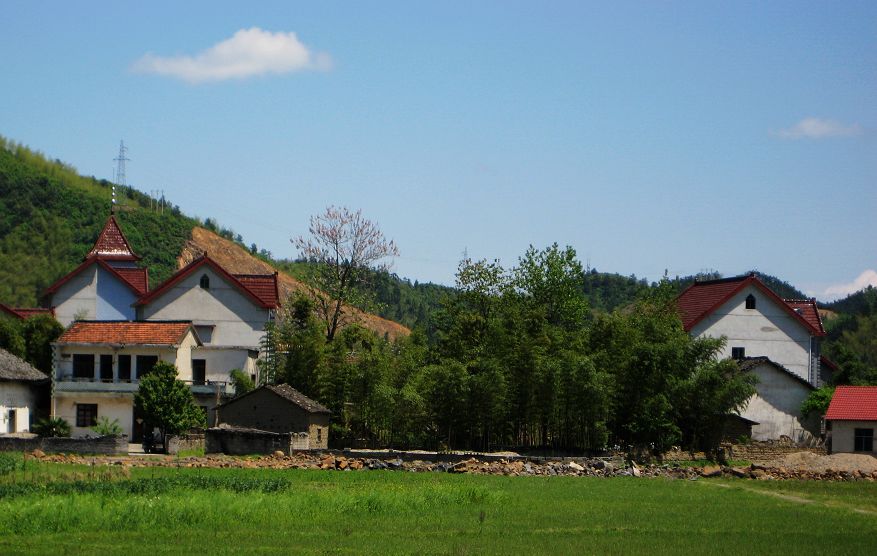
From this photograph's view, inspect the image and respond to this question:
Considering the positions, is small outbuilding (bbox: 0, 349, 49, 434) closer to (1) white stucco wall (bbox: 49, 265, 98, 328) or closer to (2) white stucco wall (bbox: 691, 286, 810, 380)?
(1) white stucco wall (bbox: 49, 265, 98, 328)

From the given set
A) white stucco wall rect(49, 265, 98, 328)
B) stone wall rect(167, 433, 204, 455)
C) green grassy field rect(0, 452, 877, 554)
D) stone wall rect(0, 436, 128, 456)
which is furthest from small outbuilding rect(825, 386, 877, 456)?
white stucco wall rect(49, 265, 98, 328)

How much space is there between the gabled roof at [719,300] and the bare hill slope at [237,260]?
54.0 metres

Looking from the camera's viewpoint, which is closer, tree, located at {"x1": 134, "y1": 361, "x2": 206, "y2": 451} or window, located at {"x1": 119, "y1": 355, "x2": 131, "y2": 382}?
tree, located at {"x1": 134, "y1": 361, "x2": 206, "y2": 451}

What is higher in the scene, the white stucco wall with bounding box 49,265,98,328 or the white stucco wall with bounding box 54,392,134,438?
the white stucco wall with bounding box 49,265,98,328

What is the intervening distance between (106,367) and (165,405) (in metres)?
7.22

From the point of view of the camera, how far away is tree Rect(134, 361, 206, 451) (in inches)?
1965

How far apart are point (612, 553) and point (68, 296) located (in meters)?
47.4

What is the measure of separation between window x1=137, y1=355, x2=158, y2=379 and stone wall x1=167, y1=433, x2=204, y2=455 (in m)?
7.81

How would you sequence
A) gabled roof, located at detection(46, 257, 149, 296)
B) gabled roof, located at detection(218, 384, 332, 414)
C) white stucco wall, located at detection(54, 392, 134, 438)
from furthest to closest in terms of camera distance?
1. gabled roof, located at detection(46, 257, 149, 296)
2. white stucco wall, located at detection(54, 392, 134, 438)
3. gabled roof, located at detection(218, 384, 332, 414)

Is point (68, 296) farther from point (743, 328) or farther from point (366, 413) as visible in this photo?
point (743, 328)

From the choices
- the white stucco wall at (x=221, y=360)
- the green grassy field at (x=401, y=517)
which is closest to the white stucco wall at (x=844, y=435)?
the green grassy field at (x=401, y=517)

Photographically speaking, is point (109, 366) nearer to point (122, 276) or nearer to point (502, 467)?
point (122, 276)

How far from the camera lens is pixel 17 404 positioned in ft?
179

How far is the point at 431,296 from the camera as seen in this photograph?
163875 millimetres
